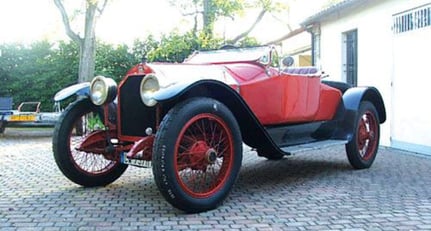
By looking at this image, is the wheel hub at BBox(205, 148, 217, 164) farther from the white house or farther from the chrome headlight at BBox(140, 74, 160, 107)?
the white house

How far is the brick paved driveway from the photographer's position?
12.6ft

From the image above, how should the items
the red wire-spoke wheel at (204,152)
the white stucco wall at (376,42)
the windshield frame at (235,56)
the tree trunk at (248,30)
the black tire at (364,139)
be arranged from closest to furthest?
the red wire-spoke wheel at (204,152) → the windshield frame at (235,56) → the black tire at (364,139) → the white stucco wall at (376,42) → the tree trunk at (248,30)

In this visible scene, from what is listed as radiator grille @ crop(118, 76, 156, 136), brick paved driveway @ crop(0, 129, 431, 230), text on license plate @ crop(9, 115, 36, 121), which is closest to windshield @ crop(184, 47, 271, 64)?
radiator grille @ crop(118, 76, 156, 136)

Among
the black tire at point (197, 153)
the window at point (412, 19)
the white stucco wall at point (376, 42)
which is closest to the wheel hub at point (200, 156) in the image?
the black tire at point (197, 153)

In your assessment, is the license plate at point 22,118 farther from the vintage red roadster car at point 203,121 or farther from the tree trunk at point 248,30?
the tree trunk at point 248,30

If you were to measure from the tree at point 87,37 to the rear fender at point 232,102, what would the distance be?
339 inches

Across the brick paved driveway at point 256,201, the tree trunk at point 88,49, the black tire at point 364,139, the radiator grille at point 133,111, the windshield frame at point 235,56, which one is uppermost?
the tree trunk at point 88,49

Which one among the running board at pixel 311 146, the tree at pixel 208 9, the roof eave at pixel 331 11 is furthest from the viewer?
the tree at pixel 208 9

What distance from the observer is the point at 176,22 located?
16.7m

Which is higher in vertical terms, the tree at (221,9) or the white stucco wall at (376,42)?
the tree at (221,9)

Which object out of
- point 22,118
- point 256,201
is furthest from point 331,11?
point 22,118

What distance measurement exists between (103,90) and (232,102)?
1359 mm

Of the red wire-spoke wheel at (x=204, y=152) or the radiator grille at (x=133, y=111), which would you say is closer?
the red wire-spoke wheel at (x=204, y=152)

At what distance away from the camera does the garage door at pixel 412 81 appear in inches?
300
